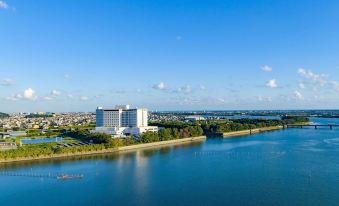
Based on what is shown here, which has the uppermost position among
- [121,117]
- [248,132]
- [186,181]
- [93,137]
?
[121,117]

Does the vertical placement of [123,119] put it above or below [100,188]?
above

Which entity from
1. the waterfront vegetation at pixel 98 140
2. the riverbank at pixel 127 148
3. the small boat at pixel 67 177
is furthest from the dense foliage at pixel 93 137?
the small boat at pixel 67 177

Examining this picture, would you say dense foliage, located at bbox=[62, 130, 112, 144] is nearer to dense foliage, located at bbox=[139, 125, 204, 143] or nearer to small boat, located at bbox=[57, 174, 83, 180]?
dense foliage, located at bbox=[139, 125, 204, 143]

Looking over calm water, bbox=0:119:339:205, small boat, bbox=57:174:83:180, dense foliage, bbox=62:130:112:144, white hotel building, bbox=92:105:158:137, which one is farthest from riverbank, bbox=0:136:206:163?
white hotel building, bbox=92:105:158:137

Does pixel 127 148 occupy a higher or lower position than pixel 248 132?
lower

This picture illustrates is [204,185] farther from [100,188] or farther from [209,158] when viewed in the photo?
[209,158]

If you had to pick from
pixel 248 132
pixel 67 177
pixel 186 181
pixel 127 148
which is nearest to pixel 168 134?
pixel 127 148

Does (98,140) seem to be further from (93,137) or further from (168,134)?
(168,134)

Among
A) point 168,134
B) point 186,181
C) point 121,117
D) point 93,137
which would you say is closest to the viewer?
point 186,181

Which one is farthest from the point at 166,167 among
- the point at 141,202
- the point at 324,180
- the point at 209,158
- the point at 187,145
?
the point at 187,145
